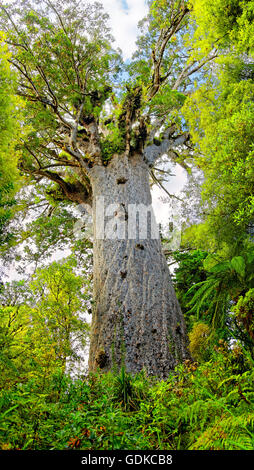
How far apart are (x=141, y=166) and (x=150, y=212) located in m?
1.57

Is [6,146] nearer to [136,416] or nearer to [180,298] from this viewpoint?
[136,416]

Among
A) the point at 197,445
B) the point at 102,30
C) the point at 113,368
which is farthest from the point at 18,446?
the point at 102,30

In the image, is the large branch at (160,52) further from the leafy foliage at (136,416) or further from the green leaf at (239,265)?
the leafy foliage at (136,416)

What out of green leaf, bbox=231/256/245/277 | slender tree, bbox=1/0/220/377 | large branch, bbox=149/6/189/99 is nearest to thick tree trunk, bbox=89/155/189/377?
slender tree, bbox=1/0/220/377

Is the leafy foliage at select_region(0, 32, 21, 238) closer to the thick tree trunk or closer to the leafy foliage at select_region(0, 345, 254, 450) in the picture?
the leafy foliage at select_region(0, 345, 254, 450)

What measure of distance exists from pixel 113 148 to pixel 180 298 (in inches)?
165

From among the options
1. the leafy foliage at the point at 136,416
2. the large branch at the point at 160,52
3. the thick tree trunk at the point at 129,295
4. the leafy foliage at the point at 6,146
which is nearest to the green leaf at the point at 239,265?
the leafy foliage at the point at 136,416

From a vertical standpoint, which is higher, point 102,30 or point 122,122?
point 102,30

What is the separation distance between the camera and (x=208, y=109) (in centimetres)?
416

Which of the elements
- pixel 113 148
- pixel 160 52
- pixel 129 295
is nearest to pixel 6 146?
pixel 129 295

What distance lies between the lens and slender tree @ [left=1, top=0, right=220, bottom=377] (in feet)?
13.9

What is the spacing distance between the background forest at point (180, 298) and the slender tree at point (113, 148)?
10 cm

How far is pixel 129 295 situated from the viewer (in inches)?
178

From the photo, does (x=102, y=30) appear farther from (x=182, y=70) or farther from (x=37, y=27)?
(x=182, y=70)
